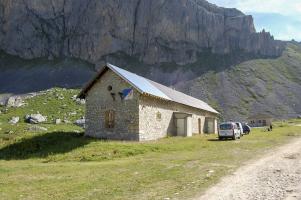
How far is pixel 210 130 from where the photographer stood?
58906mm

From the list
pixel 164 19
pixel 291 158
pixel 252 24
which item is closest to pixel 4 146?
pixel 291 158

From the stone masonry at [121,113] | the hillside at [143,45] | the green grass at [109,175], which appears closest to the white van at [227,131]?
the stone masonry at [121,113]

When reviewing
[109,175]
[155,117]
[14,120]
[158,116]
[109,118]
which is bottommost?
[109,175]

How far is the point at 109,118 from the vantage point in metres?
35.5

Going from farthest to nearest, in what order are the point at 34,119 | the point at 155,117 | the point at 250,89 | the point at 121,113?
the point at 250,89, the point at 34,119, the point at 155,117, the point at 121,113

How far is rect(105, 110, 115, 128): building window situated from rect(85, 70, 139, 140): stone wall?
0.94 ft

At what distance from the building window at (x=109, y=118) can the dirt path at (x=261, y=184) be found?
18.4 metres

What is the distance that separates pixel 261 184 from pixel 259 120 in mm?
84067

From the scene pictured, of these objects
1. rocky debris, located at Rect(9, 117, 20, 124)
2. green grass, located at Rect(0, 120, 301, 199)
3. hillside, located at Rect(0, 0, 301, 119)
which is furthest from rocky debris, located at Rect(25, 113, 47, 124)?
hillside, located at Rect(0, 0, 301, 119)

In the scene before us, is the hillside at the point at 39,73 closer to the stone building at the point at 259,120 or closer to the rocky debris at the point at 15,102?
the rocky debris at the point at 15,102

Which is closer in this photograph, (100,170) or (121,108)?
(100,170)

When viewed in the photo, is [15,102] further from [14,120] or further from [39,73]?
[39,73]

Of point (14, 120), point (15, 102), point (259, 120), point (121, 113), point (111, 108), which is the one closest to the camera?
point (121, 113)

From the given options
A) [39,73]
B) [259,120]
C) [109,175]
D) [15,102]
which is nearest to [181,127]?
[109,175]
